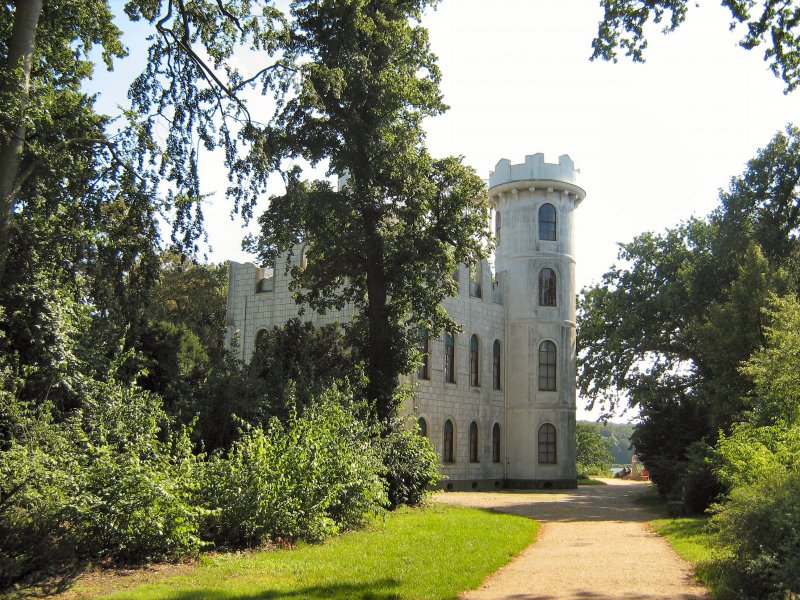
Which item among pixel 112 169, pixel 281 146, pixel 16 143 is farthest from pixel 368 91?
pixel 16 143

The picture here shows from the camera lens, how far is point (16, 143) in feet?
37.6

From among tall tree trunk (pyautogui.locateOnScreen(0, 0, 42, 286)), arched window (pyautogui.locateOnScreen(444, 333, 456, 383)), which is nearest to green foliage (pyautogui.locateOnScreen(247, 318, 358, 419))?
tall tree trunk (pyautogui.locateOnScreen(0, 0, 42, 286))

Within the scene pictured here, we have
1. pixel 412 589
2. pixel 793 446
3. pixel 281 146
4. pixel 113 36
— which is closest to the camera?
pixel 412 589

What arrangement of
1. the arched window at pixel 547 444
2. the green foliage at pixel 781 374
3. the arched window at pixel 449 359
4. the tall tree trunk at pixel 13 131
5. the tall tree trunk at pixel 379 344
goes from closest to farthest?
the tall tree trunk at pixel 13 131
the green foliage at pixel 781 374
the tall tree trunk at pixel 379 344
the arched window at pixel 449 359
the arched window at pixel 547 444

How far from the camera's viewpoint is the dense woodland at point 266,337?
34.0ft

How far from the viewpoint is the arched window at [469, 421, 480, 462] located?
1366 inches

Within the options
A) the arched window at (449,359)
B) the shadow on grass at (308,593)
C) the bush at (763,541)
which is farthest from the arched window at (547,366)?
the shadow on grass at (308,593)

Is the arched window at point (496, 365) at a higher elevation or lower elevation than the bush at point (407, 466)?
higher

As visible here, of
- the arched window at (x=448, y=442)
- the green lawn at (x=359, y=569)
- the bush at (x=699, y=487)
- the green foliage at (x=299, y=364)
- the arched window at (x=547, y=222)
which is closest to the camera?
the green lawn at (x=359, y=569)

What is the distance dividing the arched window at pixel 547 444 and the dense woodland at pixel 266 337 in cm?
840

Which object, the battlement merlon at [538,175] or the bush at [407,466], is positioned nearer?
the bush at [407,466]

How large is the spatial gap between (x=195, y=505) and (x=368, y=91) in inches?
494

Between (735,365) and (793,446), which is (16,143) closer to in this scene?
(793,446)

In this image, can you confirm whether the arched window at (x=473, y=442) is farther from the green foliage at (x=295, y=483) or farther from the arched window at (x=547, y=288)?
the green foliage at (x=295, y=483)
